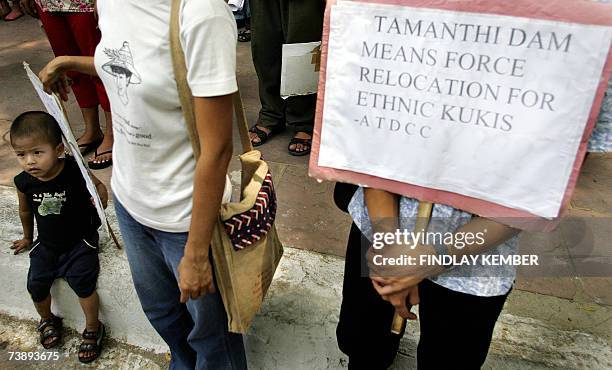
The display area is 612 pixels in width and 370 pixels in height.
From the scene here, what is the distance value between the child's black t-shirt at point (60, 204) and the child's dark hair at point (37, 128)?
149mm

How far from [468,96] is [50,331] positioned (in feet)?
6.74

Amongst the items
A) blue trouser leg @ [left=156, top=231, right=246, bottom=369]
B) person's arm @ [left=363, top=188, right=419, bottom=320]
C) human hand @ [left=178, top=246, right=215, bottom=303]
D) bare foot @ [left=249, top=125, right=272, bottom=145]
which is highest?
person's arm @ [left=363, top=188, right=419, bottom=320]

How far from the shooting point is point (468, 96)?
3.14 feet

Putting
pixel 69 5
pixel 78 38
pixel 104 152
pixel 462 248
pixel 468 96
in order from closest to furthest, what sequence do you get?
pixel 468 96 → pixel 462 248 → pixel 69 5 → pixel 78 38 → pixel 104 152

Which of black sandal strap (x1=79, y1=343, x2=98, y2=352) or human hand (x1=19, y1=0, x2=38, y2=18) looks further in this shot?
human hand (x1=19, y1=0, x2=38, y2=18)

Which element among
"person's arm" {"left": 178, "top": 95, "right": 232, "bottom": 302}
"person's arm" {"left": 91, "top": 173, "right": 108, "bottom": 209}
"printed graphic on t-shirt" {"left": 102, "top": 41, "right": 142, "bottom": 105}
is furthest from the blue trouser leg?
→ "person's arm" {"left": 91, "top": 173, "right": 108, "bottom": 209}

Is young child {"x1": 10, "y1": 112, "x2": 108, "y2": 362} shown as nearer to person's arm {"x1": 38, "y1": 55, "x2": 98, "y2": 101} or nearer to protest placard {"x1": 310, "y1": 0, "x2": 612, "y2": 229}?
person's arm {"x1": 38, "y1": 55, "x2": 98, "y2": 101}

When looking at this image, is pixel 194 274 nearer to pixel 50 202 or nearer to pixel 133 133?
pixel 133 133

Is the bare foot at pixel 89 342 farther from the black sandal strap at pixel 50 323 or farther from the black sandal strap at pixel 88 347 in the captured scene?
the black sandal strap at pixel 50 323

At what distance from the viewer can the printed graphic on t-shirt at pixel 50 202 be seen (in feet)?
6.29

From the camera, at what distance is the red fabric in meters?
2.65

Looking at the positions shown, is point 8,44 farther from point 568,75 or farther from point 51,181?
point 568,75

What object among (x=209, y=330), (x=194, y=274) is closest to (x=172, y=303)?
(x=209, y=330)

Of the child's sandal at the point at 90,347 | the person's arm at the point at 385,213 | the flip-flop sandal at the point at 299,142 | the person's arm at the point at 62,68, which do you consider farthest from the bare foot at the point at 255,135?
the person's arm at the point at 385,213
